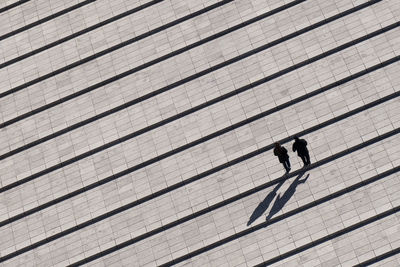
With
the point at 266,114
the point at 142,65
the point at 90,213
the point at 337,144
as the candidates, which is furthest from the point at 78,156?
the point at 337,144

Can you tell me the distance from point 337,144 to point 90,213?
6.76 m

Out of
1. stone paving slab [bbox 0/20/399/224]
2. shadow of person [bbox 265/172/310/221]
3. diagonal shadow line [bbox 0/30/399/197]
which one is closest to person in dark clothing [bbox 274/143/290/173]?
shadow of person [bbox 265/172/310/221]

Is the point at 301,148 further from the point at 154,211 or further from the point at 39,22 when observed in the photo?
the point at 39,22

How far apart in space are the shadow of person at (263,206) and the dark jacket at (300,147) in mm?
1076

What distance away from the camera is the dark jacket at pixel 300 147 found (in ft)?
55.4

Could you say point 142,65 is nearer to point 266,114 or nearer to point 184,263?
point 266,114

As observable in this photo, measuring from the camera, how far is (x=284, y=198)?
17.7 metres

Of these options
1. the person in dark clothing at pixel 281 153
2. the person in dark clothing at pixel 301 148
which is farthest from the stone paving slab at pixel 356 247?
the person in dark clothing at pixel 281 153

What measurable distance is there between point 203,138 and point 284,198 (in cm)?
278

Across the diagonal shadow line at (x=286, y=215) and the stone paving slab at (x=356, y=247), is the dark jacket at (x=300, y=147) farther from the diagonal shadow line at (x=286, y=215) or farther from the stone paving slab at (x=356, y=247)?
the stone paving slab at (x=356, y=247)

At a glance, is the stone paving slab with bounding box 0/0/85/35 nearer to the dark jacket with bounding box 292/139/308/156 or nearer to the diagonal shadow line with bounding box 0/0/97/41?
the diagonal shadow line with bounding box 0/0/97/41

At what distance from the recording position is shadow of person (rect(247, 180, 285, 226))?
17.6 m

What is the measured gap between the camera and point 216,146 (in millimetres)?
18547

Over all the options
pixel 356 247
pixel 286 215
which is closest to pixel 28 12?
pixel 286 215
